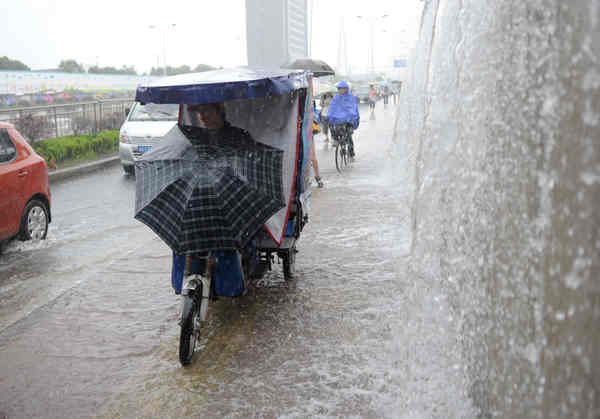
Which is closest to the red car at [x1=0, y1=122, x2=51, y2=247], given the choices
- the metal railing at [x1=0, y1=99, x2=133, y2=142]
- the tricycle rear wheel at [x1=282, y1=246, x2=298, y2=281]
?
the tricycle rear wheel at [x1=282, y1=246, x2=298, y2=281]

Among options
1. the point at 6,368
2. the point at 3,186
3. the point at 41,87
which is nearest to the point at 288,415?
the point at 6,368

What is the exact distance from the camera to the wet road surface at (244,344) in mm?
3857

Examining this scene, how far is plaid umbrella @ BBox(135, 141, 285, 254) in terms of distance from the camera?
14.4ft

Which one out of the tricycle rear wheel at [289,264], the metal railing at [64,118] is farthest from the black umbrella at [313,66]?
the tricycle rear wheel at [289,264]

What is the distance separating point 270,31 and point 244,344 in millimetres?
42026

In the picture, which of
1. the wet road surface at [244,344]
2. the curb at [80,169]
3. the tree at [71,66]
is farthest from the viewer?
the tree at [71,66]

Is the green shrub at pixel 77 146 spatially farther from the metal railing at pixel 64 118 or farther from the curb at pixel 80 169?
the curb at pixel 80 169

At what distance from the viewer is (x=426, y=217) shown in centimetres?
461

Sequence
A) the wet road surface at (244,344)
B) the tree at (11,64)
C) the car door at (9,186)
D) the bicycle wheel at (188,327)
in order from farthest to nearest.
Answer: the tree at (11,64) → the car door at (9,186) → the bicycle wheel at (188,327) → the wet road surface at (244,344)

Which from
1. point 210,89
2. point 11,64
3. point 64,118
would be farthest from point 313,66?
point 11,64

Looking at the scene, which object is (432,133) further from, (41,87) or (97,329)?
(41,87)

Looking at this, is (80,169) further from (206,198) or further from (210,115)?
(206,198)

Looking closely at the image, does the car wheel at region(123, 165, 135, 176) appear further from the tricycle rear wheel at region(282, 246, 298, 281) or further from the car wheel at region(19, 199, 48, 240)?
the tricycle rear wheel at region(282, 246, 298, 281)

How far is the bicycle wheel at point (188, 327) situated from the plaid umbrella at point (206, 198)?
13.9 inches
